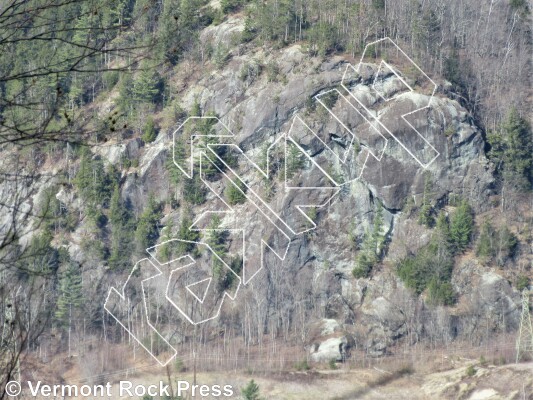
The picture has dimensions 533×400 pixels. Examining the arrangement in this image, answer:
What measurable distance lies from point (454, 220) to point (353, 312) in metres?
4.33

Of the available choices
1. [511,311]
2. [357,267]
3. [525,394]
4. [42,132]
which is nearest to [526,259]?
[511,311]

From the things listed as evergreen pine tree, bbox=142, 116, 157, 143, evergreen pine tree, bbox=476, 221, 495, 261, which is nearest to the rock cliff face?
evergreen pine tree, bbox=142, 116, 157, 143

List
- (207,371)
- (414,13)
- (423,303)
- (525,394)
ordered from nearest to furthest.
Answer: (525,394), (207,371), (423,303), (414,13)

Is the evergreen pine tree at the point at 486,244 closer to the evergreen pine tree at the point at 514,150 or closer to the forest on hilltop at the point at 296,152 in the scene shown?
the forest on hilltop at the point at 296,152

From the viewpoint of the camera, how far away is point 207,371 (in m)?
30.4

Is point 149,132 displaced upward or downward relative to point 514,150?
upward

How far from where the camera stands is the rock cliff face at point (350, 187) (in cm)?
3334

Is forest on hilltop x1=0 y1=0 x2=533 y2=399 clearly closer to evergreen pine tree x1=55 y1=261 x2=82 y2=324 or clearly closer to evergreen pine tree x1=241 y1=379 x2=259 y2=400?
evergreen pine tree x1=55 y1=261 x2=82 y2=324

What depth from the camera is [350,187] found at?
3644 cm

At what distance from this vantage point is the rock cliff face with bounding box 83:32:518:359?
1313 inches

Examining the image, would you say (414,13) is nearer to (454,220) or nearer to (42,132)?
(454,220)

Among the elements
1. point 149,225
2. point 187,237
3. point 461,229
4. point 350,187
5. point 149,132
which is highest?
point 149,132

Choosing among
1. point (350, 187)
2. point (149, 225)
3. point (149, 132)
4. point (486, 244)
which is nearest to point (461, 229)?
point (486, 244)

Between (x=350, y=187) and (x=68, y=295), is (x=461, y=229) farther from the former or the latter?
(x=68, y=295)
